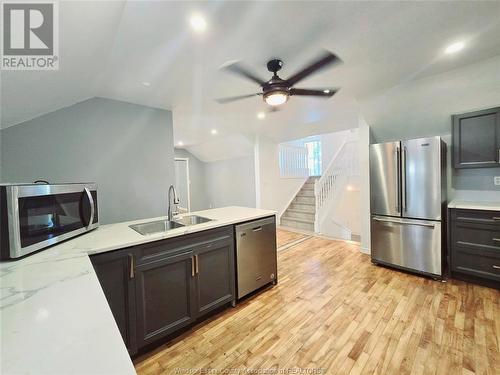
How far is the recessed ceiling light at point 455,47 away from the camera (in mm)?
1929

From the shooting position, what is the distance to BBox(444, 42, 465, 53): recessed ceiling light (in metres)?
1.93

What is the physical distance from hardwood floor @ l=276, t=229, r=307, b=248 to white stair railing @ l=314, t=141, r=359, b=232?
469 millimetres

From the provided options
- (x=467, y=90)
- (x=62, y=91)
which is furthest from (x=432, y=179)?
(x=62, y=91)

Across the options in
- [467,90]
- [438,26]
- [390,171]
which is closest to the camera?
[438,26]

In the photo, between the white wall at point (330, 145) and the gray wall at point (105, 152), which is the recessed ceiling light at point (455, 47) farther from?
the white wall at point (330, 145)

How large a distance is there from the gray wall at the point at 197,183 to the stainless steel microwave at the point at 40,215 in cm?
575

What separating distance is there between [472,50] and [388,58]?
778 millimetres

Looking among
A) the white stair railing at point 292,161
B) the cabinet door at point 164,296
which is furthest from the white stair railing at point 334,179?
the cabinet door at point 164,296

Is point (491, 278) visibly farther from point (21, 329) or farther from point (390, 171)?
point (21, 329)

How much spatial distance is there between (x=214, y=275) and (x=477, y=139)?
10.9 ft

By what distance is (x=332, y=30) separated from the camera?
65.9 inches

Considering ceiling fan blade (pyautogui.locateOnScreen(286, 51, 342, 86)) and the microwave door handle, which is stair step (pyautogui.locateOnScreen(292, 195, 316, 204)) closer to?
ceiling fan blade (pyautogui.locateOnScreen(286, 51, 342, 86))

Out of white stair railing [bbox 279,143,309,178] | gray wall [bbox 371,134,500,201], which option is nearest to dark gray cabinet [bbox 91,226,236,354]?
gray wall [bbox 371,134,500,201]

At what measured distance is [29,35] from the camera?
3.83 ft
